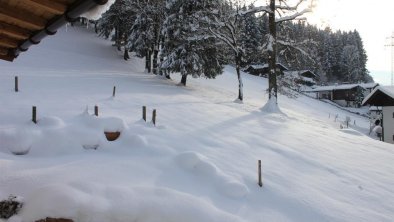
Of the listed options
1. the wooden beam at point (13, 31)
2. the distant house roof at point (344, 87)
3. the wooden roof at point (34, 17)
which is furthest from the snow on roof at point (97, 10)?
the distant house roof at point (344, 87)

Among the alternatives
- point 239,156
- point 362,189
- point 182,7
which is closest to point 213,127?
point 239,156

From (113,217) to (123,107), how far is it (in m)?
9.38

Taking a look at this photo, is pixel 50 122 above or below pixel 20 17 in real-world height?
below

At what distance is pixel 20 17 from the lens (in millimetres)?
5191

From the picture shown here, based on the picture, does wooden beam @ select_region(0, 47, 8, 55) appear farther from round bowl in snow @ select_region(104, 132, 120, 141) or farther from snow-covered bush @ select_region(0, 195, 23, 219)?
round bowl in snow @ select_region(104, 132, 120, 141)

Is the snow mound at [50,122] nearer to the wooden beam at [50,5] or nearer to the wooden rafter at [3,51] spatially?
the wooden rafter at [3,51]

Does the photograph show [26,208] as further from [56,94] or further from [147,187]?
[56,94]

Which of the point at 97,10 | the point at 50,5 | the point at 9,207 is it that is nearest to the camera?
the point at 97,10

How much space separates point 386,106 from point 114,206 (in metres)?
28.9

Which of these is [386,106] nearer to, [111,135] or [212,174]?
[212,174]

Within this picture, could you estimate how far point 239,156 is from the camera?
1099cm

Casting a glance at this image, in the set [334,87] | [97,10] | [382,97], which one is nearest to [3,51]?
[97,10]

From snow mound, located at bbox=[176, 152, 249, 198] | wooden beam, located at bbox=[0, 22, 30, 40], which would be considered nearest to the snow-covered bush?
wooden beam, located at bbox=[0, 22, 30, 40]

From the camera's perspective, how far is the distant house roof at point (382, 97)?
29.5m
